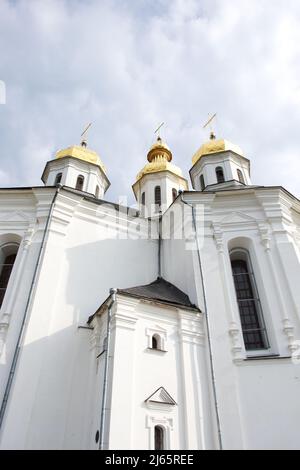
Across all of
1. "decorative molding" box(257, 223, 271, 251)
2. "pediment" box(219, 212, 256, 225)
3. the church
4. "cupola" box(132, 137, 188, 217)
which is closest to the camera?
the church

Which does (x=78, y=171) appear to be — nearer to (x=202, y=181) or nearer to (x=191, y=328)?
(x=202, y=181)

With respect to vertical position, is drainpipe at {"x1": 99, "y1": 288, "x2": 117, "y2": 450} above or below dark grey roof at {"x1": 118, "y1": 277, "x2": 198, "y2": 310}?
Result: below

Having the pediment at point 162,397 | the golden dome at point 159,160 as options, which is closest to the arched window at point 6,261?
the pediment at point 162,397

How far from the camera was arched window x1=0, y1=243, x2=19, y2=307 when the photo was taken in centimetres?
1092

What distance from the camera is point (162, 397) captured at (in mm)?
7656

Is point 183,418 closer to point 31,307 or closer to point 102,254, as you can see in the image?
point 31,307

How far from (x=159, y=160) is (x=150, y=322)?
13307mm

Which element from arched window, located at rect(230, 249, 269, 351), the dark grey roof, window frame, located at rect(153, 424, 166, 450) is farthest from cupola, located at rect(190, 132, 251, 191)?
window frame, located at rect(153, 424, 166, 450)

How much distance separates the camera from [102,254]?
11367 millimetres

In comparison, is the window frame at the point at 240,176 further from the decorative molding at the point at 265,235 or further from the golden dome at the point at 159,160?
the decorative molding at the point at 265,235

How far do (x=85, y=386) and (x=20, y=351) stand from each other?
1.69 m

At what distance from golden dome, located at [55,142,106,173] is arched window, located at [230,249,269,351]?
8.82 metres

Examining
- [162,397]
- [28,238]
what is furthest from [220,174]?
[162,397]

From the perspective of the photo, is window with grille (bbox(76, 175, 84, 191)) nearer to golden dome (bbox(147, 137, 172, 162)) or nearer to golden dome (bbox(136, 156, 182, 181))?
golden dome (bbox(136, 156, 182, 181))
